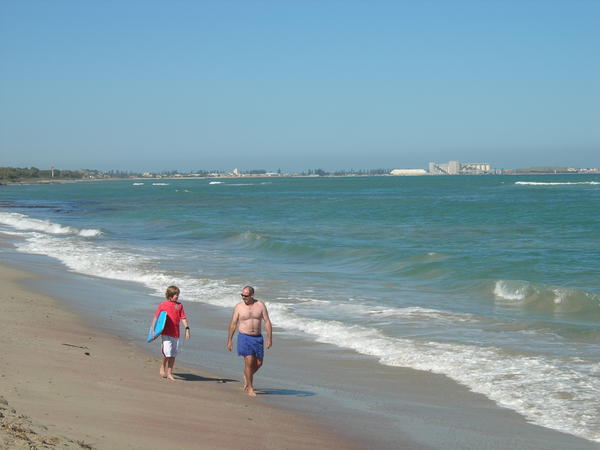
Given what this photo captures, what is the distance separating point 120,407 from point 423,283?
45.4 ft

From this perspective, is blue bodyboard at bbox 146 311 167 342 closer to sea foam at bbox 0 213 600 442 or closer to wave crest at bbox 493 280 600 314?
sea foam at bbox 0 213 600 442

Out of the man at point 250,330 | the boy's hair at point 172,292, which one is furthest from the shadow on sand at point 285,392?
the boy's hair at point 172,292

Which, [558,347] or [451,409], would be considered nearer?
[451,409]

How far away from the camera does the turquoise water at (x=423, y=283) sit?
35.2ft

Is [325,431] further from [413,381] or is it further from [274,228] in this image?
[274,228]

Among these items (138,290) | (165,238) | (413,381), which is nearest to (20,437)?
(413,381)

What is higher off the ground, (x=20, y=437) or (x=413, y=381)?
(x=20, y=437)

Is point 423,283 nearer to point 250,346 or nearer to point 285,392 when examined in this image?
point 285,392

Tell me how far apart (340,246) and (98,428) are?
2300 centimetres

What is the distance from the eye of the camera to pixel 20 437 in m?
5.70

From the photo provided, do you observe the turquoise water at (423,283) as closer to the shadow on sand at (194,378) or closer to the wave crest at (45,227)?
the wave crest at (45,227)

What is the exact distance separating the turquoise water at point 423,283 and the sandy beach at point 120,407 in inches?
120

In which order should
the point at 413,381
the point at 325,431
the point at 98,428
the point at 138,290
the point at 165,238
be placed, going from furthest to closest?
the point at 165,238 < the point at 138,290 < the point at 413,381 < the point at 325,431 < the point at 98,428

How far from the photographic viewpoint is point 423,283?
20344 mm
